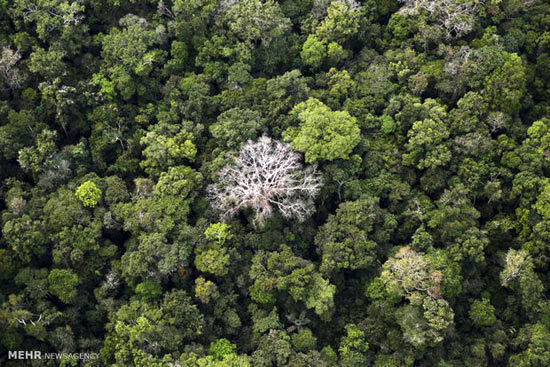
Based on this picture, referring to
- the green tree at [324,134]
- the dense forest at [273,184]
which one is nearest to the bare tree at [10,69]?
the dense forest at [273,184]

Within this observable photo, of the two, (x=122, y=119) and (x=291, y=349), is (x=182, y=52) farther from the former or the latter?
(x=291, y=349)

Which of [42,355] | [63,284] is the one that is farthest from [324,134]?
[42,355]

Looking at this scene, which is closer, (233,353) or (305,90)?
(233,353)

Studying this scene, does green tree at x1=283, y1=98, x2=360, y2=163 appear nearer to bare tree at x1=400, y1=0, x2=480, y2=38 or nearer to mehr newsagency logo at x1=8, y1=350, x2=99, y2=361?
bare tree at x1=400, y1=0, x2=480, y2=38

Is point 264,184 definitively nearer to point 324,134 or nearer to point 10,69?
point 324,134

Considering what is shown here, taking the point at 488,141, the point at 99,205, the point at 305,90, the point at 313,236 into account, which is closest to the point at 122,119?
the point at 99,205

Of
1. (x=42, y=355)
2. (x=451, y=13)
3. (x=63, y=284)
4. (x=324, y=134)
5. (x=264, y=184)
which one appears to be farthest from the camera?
(x=451, y=13)

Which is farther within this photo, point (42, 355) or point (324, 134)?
point (324, 134)
